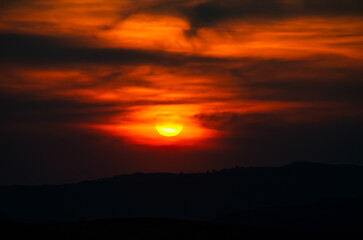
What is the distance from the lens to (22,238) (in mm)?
24125

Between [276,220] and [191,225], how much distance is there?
37.8 metres

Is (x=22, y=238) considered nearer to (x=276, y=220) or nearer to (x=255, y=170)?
(x=276, y=220)

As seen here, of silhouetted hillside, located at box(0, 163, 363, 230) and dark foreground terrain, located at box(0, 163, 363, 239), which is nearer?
dark foreground terrain, located at box(0, 163, 363, 239)

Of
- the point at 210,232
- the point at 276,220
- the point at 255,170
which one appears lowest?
the point at 210,232

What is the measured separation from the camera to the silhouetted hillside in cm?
10550

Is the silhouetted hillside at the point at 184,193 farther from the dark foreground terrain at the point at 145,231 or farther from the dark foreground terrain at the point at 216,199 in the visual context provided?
the dark foreground terrain at the point at 145,231

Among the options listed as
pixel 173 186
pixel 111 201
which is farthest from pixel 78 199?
pixel 173 186

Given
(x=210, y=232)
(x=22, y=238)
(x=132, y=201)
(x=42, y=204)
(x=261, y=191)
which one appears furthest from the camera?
(x=132, y=201)

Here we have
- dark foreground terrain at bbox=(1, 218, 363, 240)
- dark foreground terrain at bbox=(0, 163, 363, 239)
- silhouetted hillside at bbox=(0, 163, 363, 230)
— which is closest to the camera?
dark foreground terrain at bbox=(1, 218, 363, 240)

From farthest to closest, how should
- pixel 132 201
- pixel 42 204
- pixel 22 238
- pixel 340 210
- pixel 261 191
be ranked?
1. pixel 132 201
2. pixel 42 204
3. pixel 261 191
4. pixel 340 210
5. pixel 22 238

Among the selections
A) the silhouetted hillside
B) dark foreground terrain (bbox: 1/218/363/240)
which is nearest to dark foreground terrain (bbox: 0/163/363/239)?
the silhouetted hillside

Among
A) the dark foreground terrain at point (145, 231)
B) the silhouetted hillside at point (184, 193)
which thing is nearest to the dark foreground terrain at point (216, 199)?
the silhouetted hillside at point (184, 193)

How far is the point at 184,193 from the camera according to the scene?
130500 millimetres

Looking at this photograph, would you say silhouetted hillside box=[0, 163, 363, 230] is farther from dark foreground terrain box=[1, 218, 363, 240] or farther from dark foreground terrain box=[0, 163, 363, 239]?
dark foreground terrain box=[1, 218, 363, 240]
